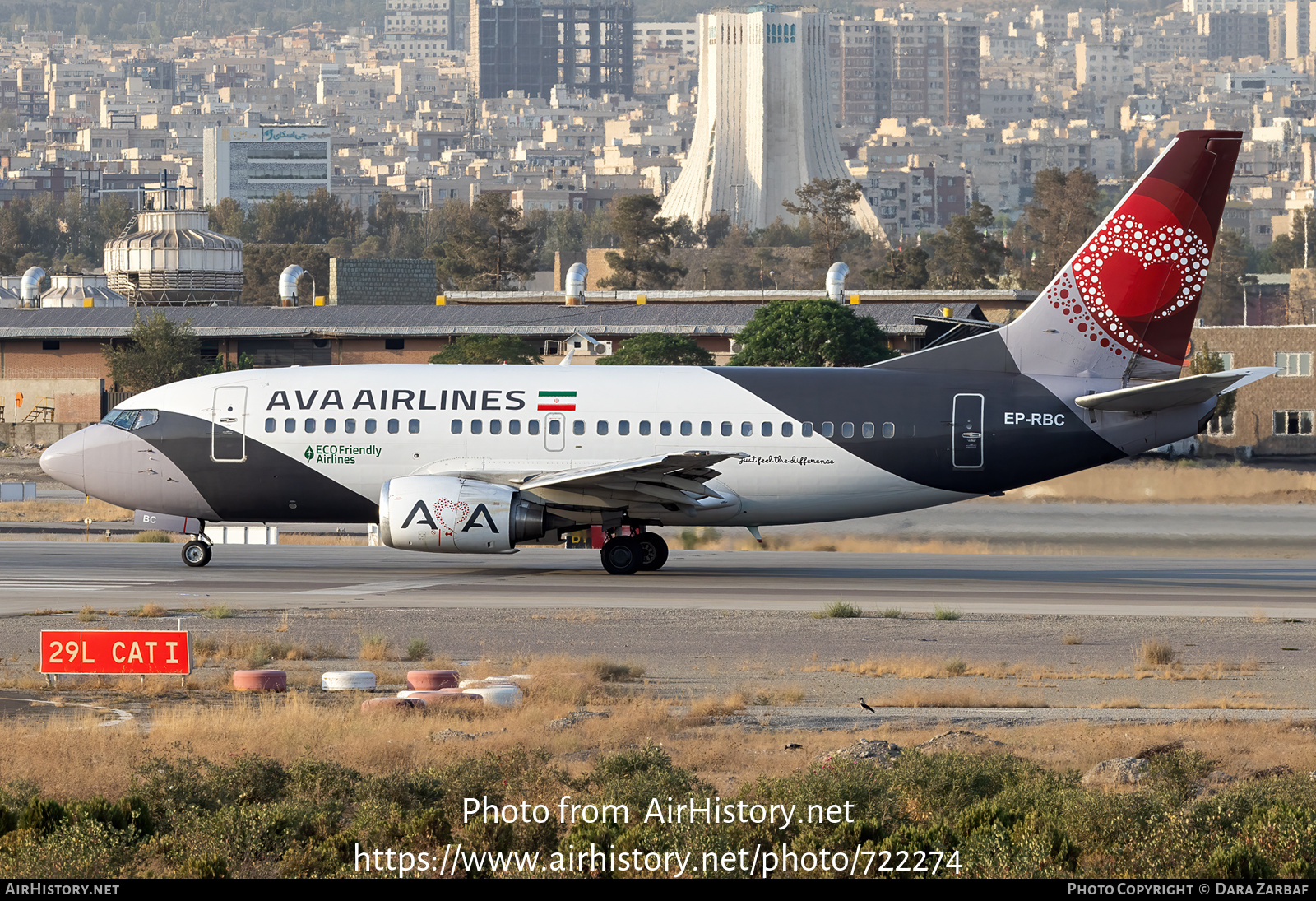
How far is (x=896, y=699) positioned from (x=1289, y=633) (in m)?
10.2

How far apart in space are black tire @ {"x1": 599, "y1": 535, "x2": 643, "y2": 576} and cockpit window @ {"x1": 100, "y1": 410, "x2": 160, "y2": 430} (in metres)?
9.82

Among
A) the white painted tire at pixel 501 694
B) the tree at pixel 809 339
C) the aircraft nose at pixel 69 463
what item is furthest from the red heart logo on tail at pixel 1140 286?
the tree at pixel 809 339

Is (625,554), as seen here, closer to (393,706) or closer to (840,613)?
(840,613)

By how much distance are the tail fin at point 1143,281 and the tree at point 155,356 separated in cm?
7164

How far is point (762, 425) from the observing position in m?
37.1

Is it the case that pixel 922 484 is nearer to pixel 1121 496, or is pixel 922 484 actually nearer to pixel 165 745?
pixel 165 745

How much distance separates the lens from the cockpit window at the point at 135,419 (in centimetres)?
3800

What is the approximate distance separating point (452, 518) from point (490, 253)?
150m

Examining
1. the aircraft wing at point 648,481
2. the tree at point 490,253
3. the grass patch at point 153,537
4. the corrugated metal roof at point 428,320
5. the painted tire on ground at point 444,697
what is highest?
the tree at point 490,253

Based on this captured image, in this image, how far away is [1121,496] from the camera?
6631 cm

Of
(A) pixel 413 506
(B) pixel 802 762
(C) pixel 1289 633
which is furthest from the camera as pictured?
(A) pixel 413 506

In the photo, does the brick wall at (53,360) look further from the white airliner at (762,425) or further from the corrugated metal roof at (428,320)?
the white airliner at (762,425)

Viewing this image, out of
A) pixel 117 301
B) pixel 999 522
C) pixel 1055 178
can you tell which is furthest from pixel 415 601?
pixel 1055 178

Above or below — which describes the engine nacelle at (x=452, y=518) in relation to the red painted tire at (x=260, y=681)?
above
